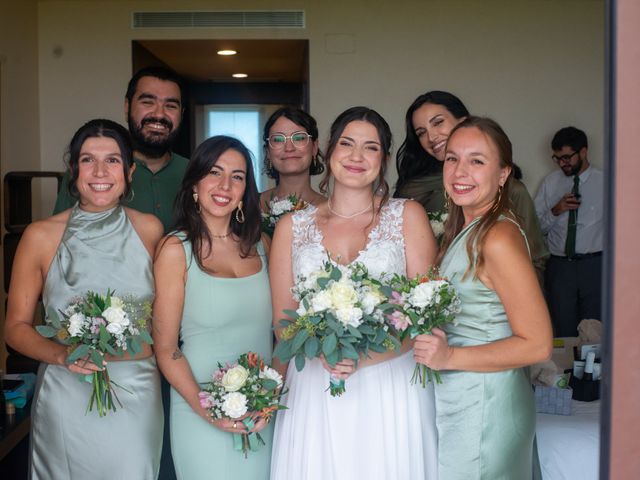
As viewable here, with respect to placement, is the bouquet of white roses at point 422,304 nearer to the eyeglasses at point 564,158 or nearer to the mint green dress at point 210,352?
the mint green dress at point 210,352

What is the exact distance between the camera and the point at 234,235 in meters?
3.51

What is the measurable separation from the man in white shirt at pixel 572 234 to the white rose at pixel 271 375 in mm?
4801

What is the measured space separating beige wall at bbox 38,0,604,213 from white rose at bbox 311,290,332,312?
5327 millimetres

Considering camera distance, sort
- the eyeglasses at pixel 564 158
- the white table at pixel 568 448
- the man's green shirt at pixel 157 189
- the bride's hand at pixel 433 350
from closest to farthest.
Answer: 1. the bride's hand at pixel 433 350
2. the white table at pixel 568 448
3. the man's green shirt at pixel 157 189
4. the eyeglasses at pixel 564 158

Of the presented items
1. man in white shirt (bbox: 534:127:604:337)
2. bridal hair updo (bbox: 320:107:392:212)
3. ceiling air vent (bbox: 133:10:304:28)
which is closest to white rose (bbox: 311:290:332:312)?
bridal hair updo (bbox: 320:107:392:212)

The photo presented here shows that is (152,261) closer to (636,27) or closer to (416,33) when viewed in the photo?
(636,27)

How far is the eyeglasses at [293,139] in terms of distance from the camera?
4.34 metres

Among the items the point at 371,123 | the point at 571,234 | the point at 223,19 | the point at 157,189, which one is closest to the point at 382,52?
the point at 223,19

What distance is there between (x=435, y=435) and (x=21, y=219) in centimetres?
452

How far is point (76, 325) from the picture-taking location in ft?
9.21

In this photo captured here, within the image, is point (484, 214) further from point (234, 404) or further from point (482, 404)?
point (234, 404)

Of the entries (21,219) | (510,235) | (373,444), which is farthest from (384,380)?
(21,219)

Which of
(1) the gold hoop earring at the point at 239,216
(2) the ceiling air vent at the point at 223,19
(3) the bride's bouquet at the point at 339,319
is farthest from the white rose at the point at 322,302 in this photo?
(2) the ceiling air vent at the point at 223,19

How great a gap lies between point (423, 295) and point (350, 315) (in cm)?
26
